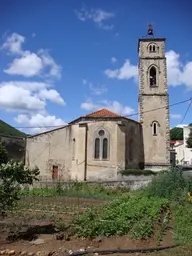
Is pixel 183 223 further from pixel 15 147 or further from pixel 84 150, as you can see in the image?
pixel 15 147

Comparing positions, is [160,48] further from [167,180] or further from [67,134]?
[167,180]

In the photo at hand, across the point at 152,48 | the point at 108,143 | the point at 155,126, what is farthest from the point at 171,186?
the point at 152,48

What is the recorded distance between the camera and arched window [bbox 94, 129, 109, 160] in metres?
34.4

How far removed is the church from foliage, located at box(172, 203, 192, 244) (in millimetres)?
19015

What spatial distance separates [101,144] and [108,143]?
0.85 m

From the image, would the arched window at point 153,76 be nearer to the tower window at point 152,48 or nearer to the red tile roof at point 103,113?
the tower window at point 152,48

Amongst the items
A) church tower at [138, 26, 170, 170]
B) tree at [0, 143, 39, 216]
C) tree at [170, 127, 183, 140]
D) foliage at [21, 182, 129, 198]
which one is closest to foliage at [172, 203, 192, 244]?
tree at [0, 143, 39, 216]

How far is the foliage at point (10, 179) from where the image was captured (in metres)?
9.01

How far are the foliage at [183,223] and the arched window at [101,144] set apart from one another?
63.0 feet

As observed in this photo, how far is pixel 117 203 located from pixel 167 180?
5.52 meters

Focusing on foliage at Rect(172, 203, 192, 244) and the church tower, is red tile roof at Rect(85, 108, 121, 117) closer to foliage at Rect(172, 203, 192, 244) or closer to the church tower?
the church tower

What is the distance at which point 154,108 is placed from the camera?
38.9 meters

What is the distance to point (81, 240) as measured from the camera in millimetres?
8969

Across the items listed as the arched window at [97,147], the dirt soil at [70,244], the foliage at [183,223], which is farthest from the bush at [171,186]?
the arched window at [97,147]
